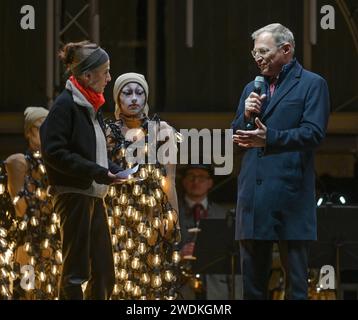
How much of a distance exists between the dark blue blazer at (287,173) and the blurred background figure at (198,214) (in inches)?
51.8

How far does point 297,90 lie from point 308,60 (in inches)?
91.9

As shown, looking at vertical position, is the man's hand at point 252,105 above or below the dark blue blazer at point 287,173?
above

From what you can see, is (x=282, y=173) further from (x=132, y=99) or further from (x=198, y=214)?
(x=198, y=214)

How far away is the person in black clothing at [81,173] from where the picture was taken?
484 cm

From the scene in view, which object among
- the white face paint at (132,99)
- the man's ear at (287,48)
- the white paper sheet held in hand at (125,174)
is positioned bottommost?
the white paper sheet held in hand at (125,174)

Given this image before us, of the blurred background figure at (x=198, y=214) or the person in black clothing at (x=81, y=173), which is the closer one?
the person in black clothing at (x=81, y=173)

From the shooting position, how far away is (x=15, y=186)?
5.55 metres

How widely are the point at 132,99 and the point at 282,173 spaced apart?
1063 millimetres

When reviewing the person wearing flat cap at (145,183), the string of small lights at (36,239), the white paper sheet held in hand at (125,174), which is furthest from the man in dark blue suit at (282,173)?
the string of small lights at (36,239)

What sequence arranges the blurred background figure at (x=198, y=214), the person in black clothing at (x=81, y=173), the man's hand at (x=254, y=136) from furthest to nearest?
the blurred background figure at (x=198, y=214), the person in black clothing at (x=81, y=173), the man's hand at (x=254, y=136)

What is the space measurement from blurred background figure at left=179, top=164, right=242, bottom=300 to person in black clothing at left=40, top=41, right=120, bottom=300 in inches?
44.0

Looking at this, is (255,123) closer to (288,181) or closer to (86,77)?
(288,181)

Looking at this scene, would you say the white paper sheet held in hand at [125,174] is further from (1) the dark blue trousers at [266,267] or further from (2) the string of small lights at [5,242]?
(2) the string of small lights at [5,242]
